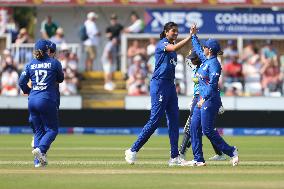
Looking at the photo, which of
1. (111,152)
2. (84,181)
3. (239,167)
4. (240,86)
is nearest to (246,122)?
(240,86)

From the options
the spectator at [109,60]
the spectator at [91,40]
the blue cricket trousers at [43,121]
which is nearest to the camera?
the blue cricket trousers at [43,121]

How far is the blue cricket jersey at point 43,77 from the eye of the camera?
590 inches

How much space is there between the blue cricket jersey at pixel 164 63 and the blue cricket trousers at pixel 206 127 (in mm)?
658

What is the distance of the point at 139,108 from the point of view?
29422 mm

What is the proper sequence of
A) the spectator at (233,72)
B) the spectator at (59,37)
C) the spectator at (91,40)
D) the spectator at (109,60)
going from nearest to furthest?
the spectator at (233,72) < the spectator at (59,37) < the spectator at (109,60) < the spectator at (91,40)

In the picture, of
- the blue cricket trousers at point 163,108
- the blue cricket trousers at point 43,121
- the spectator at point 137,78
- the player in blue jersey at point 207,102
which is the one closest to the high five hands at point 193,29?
the player in blue jersey at point 207,102

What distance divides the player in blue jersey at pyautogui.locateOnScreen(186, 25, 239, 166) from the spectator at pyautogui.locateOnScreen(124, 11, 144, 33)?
647 inches

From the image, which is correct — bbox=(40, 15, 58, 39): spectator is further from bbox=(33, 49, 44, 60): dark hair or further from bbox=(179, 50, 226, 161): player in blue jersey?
bbox=(33, 49, 44, 60): dark hair

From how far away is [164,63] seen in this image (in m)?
15.4

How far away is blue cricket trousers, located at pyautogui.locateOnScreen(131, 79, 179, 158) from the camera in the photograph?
1532 cm

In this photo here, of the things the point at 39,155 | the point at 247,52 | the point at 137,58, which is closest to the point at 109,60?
the point at 137,58

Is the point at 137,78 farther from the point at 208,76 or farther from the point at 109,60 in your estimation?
the point at 208,76

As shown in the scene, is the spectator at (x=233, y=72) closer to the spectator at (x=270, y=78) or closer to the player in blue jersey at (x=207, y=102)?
the spectator at (x=270, y=78)

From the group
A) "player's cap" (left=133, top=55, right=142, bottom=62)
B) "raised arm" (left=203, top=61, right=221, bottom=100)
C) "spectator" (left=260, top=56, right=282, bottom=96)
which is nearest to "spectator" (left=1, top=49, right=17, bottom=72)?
"player's cap" (left=133, top=55, right=142, bottom=62)
